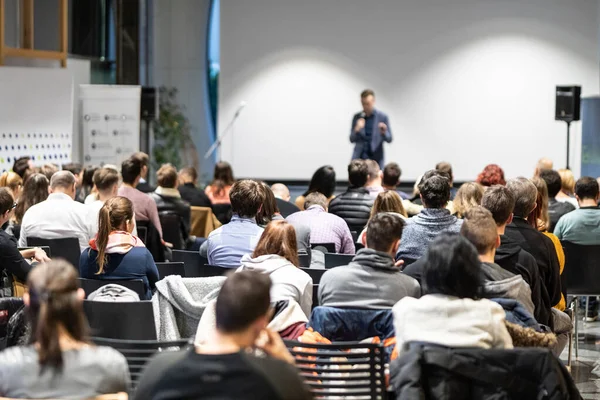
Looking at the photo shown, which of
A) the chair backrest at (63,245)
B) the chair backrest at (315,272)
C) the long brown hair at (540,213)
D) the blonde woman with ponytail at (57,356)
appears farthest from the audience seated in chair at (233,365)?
the chair backrest at (63,245)

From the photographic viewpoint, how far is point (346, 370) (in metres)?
3.54

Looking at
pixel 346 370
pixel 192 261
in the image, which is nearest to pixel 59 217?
pixel 192 261

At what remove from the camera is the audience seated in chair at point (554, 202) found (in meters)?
7.65

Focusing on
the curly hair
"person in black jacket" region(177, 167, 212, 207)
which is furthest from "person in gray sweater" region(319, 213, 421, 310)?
"person in black jacket" region(177, 167, 212, 207)

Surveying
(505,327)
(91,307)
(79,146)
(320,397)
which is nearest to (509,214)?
(505,327)

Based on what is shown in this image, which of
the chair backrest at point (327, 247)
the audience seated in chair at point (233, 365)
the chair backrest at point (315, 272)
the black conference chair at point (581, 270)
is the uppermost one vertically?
the audience seated in chair at point (233, 365)

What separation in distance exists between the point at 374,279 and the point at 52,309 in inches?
67.0

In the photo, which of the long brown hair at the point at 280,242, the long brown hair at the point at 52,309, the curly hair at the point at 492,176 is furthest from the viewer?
the curly hair at the point at 492,176

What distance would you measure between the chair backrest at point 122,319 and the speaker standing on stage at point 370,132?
841 cm

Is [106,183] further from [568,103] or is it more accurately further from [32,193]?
[568,103]

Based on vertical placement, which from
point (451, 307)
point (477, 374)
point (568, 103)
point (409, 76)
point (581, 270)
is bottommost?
point (581, 270)

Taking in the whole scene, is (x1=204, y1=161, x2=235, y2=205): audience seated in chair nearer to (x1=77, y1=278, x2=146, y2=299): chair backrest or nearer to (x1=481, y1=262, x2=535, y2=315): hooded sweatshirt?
(x1=77, y1=278, x2=146, y2=299): chair backrest

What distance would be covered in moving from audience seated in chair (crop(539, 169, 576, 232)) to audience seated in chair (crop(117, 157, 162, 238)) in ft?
10.3

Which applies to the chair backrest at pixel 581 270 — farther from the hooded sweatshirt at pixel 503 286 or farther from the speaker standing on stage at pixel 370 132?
the speaker standing on stage at pixel 370 132
